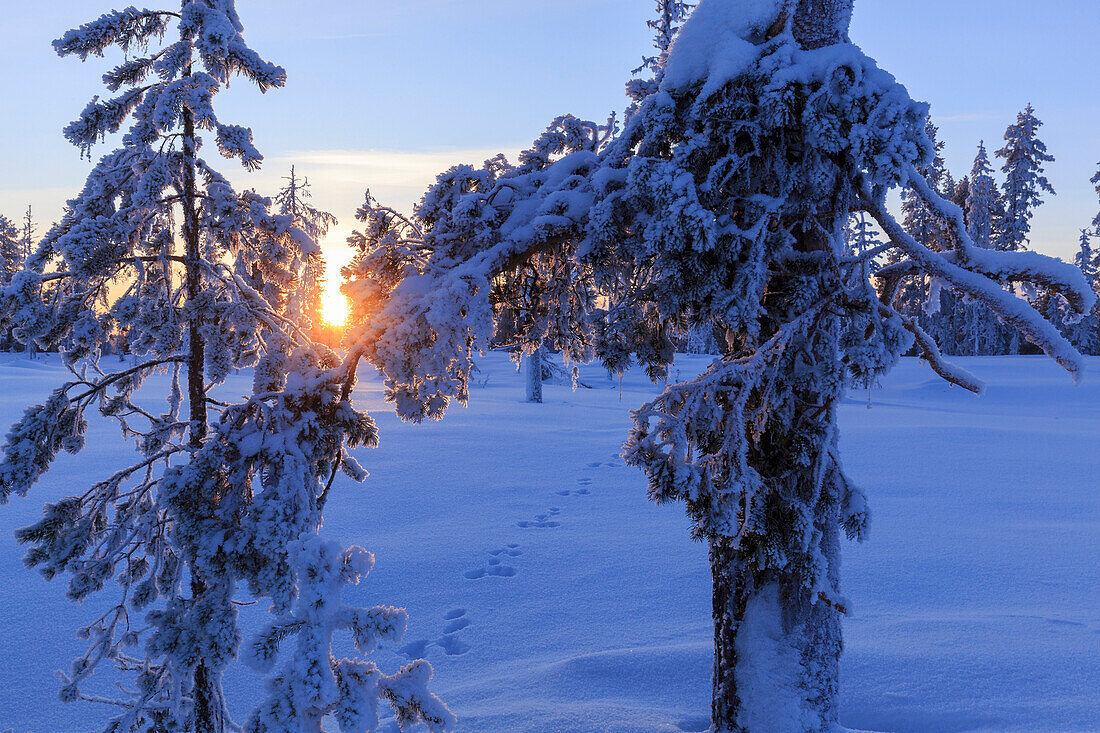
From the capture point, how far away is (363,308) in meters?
3.81

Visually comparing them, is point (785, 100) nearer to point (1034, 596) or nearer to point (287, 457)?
point (287, 457)

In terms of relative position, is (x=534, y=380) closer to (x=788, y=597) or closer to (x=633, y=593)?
(x=633, y=593)

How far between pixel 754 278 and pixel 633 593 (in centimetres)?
466

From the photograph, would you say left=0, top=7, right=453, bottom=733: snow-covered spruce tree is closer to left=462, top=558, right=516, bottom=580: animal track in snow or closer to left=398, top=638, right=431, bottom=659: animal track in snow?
left=398, top=638, right=431, bottom=659: animal track in snow

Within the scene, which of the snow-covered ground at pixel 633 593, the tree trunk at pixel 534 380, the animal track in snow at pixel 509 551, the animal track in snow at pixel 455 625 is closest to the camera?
the snow-covered ground at pixel 633 593

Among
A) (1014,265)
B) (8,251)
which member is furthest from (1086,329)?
(8,251)

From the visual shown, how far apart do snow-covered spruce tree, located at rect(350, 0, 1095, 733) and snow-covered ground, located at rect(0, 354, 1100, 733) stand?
1565 mm

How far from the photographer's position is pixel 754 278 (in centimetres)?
317

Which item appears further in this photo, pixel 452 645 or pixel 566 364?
pixel 452 645

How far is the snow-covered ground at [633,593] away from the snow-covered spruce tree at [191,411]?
1.99 metres

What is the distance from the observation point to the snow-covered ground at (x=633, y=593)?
4742 mm

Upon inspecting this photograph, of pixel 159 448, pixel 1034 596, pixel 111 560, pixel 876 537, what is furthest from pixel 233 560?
pixel 876 537

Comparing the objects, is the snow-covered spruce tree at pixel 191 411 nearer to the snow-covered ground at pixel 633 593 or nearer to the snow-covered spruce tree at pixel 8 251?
the snow-covered ground at pixel 633 593

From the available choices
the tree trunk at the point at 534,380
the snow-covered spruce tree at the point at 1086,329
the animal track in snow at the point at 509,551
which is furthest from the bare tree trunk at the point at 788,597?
the snow-covered spruce tree at the point at 1086,329
